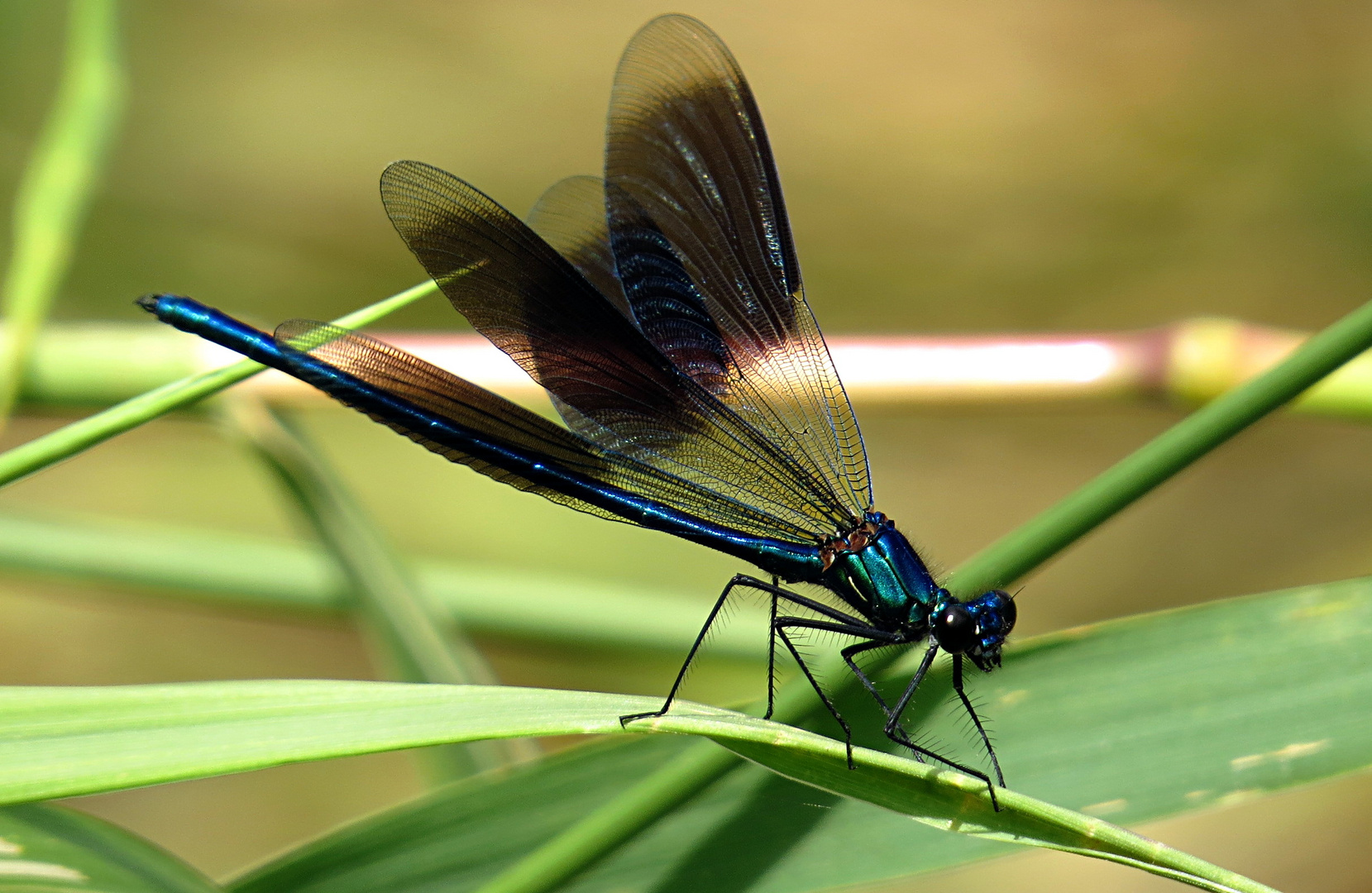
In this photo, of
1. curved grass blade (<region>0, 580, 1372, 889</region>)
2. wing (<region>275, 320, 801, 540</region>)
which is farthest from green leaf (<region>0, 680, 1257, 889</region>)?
wing (<region>275, 320, 801, 540</region>)

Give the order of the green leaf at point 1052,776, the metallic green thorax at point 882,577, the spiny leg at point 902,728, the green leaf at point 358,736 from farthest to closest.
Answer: the metallic green thorax at point 882,577 → the spiny leg at point 902,728 → the green leaf at point 1052,776 → the green leaf at point 358,736

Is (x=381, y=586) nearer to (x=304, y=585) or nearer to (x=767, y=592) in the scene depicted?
(x=304, y=585)

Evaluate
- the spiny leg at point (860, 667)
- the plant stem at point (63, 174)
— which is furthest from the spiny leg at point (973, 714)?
the plant stem at point (63, 174)

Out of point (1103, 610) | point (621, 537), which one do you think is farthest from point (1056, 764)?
point (1103, 610)

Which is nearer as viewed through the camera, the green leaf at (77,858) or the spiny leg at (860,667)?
the green leaf at (77,858)

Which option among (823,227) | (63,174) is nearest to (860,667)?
(63,174)

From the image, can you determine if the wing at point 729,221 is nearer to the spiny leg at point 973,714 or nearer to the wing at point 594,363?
the wing at point 594,363
